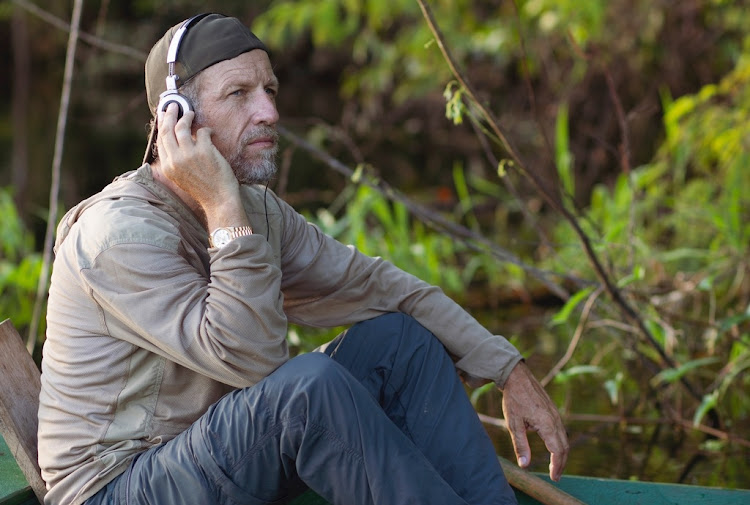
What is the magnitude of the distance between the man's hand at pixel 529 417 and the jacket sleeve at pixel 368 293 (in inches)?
1.6

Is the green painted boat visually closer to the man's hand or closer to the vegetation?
the man's hand

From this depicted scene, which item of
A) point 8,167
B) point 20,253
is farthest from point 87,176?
point 20,253

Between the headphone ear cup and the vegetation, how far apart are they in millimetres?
799

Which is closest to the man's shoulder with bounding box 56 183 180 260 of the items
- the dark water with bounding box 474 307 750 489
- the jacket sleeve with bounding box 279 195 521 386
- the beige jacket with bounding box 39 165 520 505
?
the beige jacket with bounding box 39 165 520 505

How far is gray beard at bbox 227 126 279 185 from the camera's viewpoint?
82.0 inches

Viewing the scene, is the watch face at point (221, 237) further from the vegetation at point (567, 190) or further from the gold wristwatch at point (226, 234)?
the vegetation at point (567, 190)

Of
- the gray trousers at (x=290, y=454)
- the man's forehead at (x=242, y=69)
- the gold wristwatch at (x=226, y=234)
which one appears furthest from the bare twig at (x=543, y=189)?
the gray trousers at (x=290, y=454)

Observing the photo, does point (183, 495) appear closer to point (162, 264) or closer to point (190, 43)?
point (162, 264)

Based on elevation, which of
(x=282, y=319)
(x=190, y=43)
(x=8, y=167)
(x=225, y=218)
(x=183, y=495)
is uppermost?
(x=190, y=43)

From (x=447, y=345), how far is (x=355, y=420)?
0.59 m

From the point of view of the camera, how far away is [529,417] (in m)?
2.27

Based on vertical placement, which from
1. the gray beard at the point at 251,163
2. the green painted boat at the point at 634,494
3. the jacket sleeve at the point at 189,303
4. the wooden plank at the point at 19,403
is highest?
the gray beard at the point at 251,163

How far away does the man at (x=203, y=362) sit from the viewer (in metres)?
1.79

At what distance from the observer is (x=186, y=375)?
1939 millimetres
